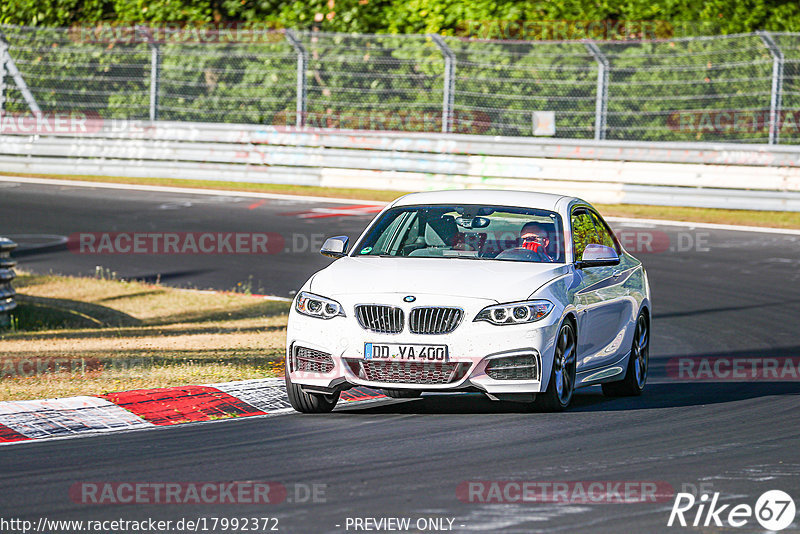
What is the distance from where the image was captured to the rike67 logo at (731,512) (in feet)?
20.0

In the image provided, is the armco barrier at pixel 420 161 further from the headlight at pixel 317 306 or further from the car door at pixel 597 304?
the headlight at pixel 317 306

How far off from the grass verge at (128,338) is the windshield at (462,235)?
5.42ft

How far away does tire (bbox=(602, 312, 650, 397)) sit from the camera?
402 inches

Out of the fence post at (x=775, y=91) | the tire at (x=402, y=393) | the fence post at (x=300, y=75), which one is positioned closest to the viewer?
the tire at (x=402, y=393)

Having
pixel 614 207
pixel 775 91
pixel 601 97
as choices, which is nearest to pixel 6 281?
pixel 614 207

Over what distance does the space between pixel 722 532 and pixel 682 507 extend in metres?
0.38

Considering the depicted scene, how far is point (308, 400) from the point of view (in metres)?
8.94

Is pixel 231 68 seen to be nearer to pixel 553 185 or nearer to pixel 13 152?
pixel 13 152

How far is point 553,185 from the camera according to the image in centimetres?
2453

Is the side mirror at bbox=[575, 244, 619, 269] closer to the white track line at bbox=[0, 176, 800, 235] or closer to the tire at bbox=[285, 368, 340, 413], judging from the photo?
the tire at bbox=[285, 368, 340, 413]

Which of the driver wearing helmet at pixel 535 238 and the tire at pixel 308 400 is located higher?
the driver wearing helmet at pixel 535 238

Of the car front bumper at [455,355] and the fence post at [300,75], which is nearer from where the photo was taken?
the car front bumper at [455,355]

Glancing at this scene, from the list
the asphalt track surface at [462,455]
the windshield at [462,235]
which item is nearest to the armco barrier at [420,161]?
the asphalt track surface at [462,455]

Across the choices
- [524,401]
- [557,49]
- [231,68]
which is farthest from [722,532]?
[231,68]
